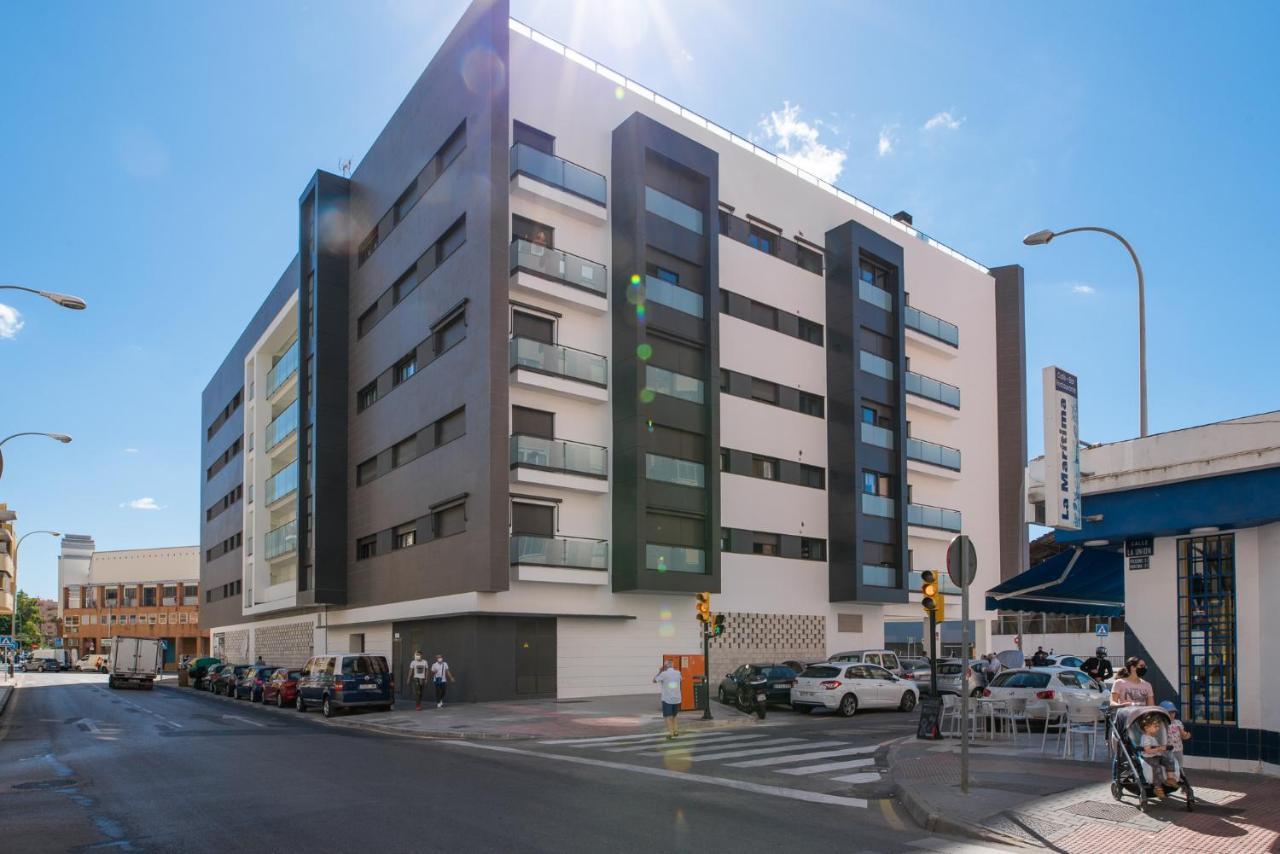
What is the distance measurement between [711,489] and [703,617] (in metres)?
11.5

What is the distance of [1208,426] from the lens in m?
13.2

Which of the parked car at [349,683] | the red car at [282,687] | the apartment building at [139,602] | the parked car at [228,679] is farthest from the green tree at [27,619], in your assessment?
the parked car at [349,683]

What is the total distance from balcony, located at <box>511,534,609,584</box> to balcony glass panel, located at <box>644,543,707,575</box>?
1474 millimetres

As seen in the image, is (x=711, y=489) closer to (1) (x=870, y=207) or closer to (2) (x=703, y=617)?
(2) (x=703, y=617)

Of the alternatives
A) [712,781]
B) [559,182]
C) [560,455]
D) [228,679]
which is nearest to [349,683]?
[560,455]

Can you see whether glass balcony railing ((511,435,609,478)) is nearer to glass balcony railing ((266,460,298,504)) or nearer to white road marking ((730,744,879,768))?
white road marking ((730,744,879,768))

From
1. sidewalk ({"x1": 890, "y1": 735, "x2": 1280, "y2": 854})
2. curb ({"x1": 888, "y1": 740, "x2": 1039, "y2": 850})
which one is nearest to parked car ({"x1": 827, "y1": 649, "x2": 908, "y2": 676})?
sidewalk ({"x1": 890, "y1": 735, "x2": 1280, "y2": 854})

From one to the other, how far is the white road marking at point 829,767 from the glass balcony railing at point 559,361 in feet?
60.3

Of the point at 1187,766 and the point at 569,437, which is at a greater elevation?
the point at 569,437

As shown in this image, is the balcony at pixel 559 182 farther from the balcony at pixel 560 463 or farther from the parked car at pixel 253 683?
the parked car at pixel 253 683

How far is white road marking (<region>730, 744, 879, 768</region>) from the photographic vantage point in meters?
15.1

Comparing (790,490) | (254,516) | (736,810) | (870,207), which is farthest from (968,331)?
(736,810)

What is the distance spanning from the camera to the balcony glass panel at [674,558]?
3253cm

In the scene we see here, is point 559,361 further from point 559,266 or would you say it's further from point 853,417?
point 853,417
